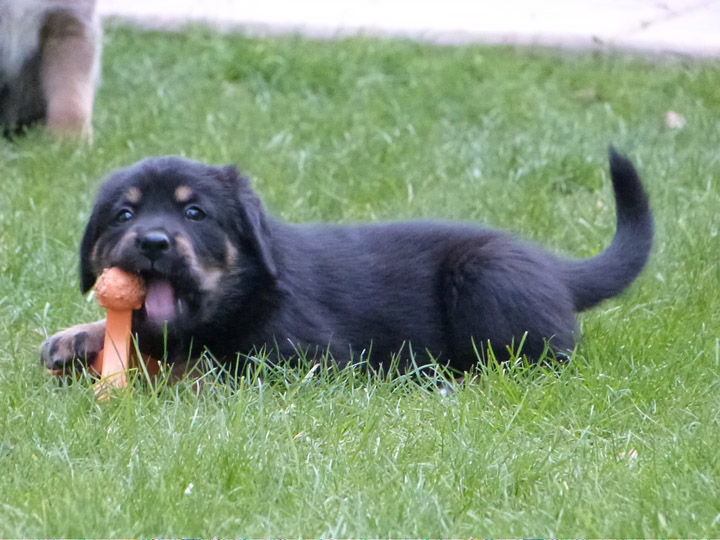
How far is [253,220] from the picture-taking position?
3410 millimetres

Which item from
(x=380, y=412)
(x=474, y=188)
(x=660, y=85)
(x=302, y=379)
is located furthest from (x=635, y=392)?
(x=660, y=85)

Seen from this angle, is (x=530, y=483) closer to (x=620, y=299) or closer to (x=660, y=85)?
(x=620, y=299)

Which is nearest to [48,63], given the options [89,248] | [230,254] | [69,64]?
[69,64]

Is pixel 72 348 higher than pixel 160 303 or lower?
lower

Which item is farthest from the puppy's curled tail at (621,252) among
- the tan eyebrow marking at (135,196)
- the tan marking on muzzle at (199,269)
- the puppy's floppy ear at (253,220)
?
the tan eyebrow marking at (135,196)

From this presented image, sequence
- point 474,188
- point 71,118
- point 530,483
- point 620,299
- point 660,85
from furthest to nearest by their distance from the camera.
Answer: point 660,85 → point 71,118 → point 474,188 → point 620,299 → point 530,483

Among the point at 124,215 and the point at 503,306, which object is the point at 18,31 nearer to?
the point at 124,215

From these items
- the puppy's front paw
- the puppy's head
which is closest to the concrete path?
the puppy's head

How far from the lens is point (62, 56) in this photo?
6.27m

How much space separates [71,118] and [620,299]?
3.24m

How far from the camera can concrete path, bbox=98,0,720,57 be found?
820 centimetres

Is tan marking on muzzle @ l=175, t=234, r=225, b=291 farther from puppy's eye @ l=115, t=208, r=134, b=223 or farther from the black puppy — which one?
puppy's eye @ l=115, t=208, r=134, b=223

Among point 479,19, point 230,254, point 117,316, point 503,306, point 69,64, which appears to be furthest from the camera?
point 479,19

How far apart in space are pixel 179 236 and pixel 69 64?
11.2 feet
